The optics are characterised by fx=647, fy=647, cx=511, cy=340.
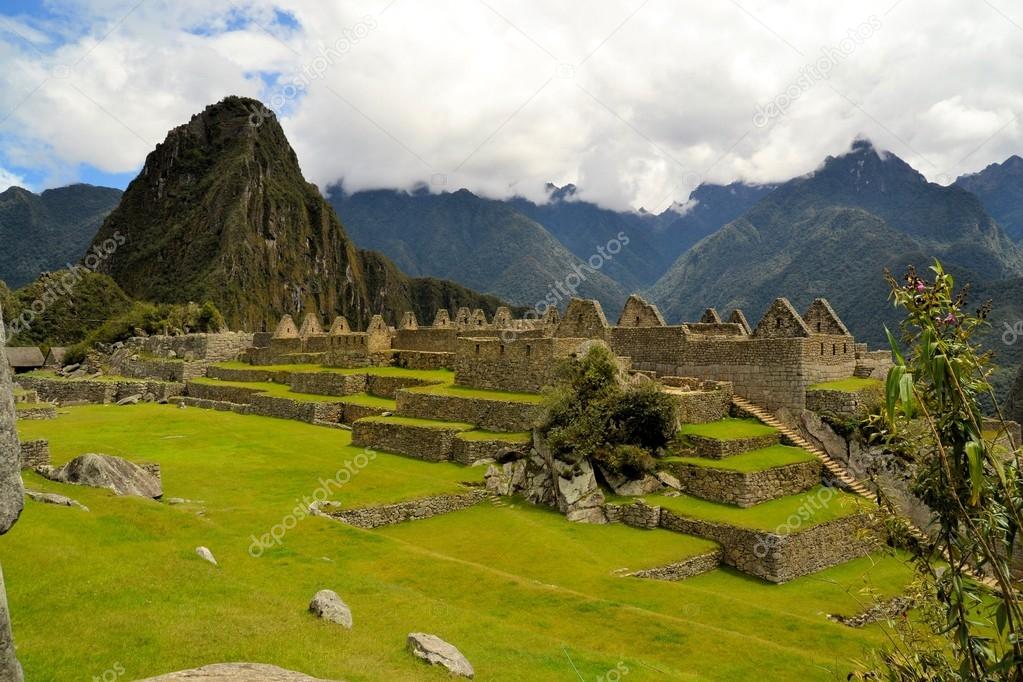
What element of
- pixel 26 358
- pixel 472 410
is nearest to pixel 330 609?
pixel 472 410

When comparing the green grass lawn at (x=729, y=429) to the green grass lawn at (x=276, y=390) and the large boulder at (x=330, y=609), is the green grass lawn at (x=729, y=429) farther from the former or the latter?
the green grass lawn at (x=276, y=390)

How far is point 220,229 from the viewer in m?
168

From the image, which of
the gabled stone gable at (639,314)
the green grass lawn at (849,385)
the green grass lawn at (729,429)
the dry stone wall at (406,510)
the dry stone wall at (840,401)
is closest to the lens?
the dry stone wall at (406,510)

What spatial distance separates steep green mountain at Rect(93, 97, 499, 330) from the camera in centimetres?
15825

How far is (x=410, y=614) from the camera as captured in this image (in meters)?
8.97

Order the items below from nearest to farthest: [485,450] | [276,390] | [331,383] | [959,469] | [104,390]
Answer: [959,469] → [485,450] → [331,383] → [276,390] → [104,390]

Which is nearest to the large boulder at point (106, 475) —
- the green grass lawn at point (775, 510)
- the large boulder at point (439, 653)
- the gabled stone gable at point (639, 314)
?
the large boulder at point (439, 653)

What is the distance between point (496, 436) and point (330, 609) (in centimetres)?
1213

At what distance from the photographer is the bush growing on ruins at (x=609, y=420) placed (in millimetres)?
16766

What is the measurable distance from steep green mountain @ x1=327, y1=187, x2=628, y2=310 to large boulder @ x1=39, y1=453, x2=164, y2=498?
6189 cm

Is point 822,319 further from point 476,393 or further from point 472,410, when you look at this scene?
point 472,410

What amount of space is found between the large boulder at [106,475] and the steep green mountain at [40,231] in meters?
145

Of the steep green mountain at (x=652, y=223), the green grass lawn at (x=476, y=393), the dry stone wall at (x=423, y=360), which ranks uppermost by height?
the steep green mountain at (x=652, y=223)

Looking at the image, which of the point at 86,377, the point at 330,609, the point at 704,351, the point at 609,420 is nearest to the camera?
the point at 330,609
